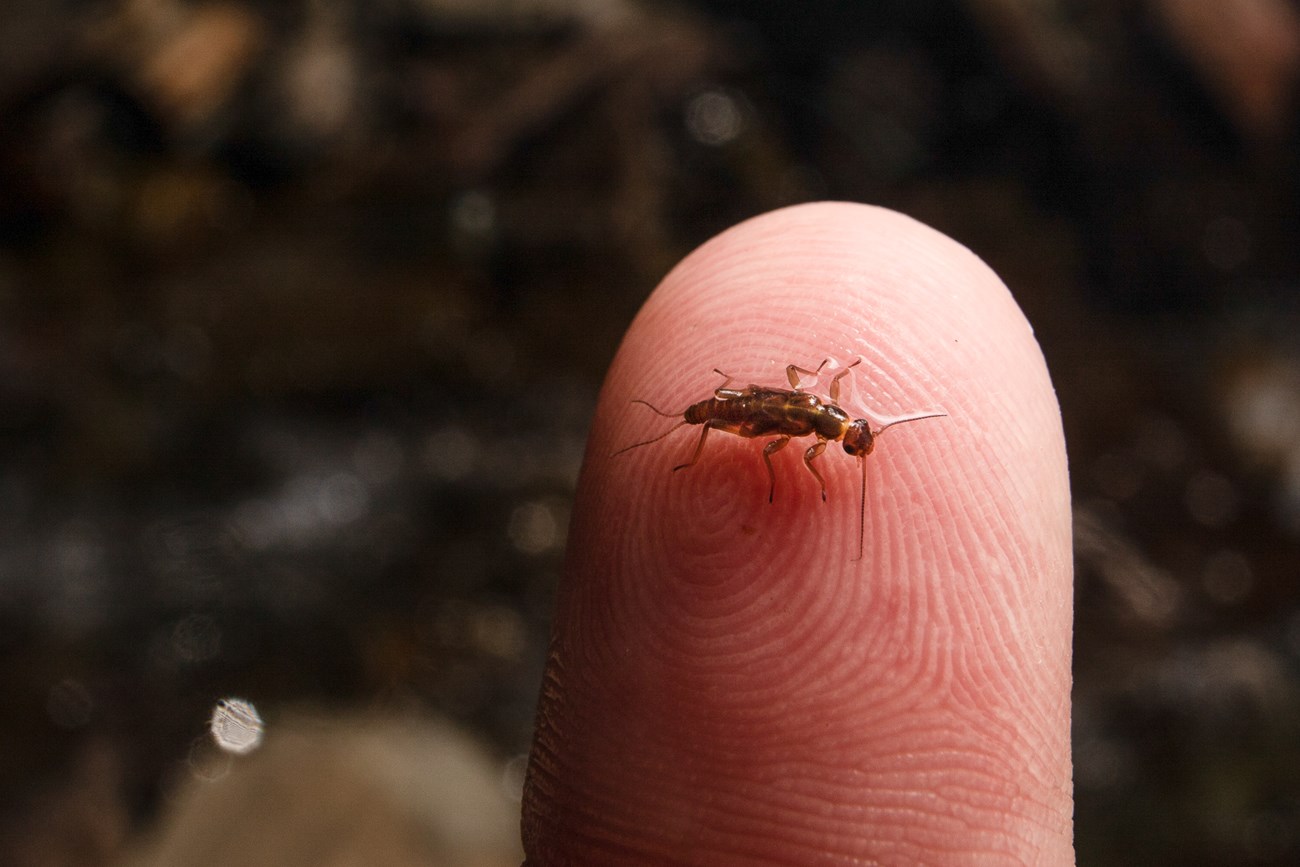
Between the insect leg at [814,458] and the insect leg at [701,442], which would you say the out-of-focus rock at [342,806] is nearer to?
the insect leg at [701,442]

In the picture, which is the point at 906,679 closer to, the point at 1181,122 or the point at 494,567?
the point at 494,567

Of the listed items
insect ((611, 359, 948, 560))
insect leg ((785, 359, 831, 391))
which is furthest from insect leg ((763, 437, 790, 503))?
insect leg ((785, 359, 831, 391))

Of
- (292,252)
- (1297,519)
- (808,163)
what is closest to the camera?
(1297,519)

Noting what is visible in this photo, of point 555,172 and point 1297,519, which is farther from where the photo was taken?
point 555,172

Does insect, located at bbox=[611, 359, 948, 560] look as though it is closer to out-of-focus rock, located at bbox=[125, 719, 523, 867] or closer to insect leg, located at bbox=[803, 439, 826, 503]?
insect leg, located at bbox=[803, 439, 826, 503]

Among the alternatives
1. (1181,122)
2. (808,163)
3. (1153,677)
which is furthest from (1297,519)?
(808,163)

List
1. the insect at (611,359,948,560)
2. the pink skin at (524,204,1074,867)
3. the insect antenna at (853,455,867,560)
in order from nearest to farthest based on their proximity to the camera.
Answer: the pink skin at (524,204,1074,867)
the insect antenna at (853,455,867,560)
the insect at (611,359,948,560)
